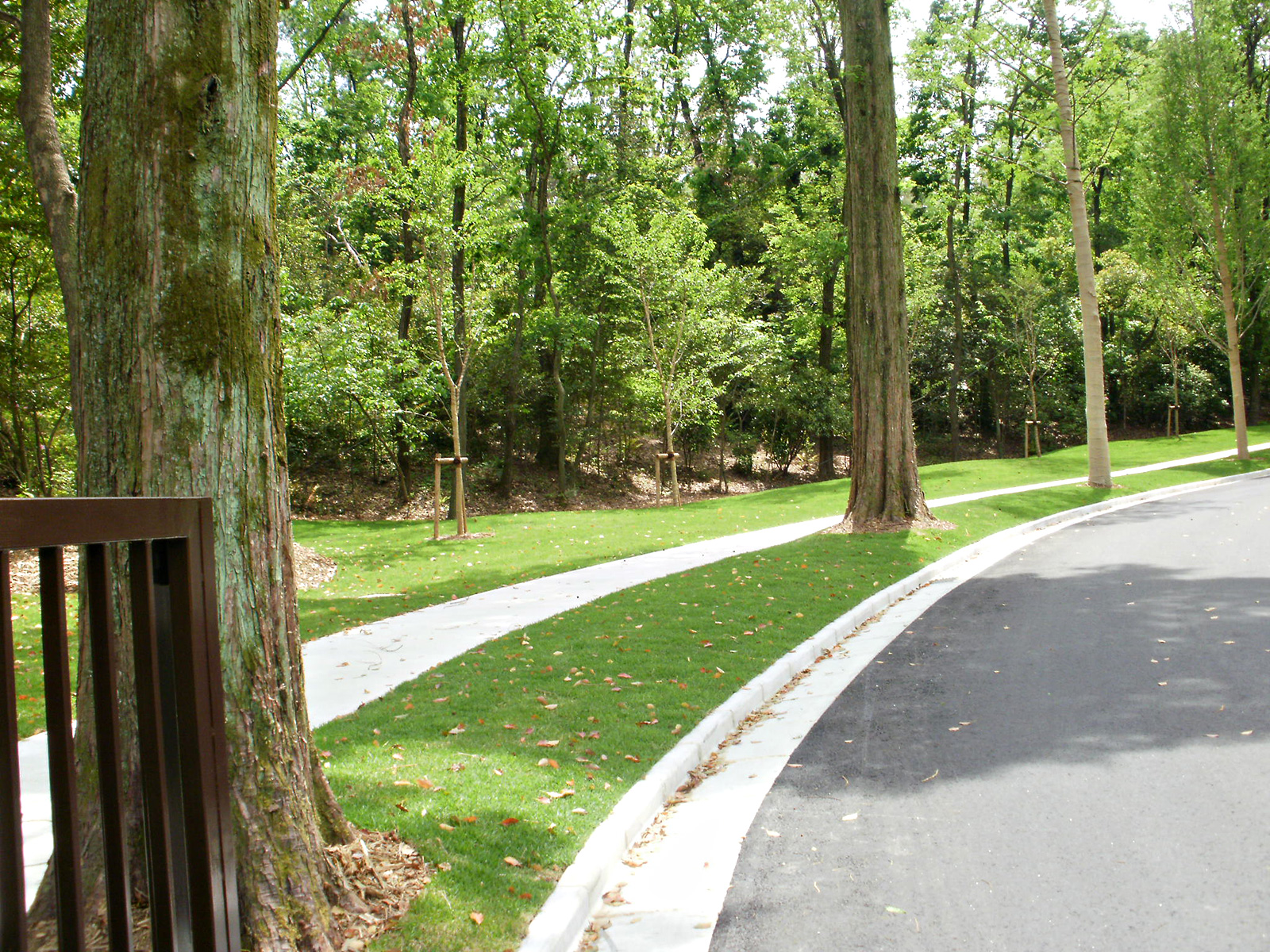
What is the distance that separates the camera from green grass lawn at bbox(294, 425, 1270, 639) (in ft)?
40.4

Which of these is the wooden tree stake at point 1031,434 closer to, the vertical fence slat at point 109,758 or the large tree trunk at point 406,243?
the large tree trunk at point 406,243

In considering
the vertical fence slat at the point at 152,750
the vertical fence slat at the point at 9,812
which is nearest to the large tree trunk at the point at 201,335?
the vertical fence slat at the point at 152,750

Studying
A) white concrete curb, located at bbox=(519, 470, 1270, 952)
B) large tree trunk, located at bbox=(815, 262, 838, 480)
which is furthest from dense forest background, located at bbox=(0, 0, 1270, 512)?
white concrete curb, located at bbox=(519, 470, 1270, 952)

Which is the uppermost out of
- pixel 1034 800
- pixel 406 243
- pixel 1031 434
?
pixel 406 243

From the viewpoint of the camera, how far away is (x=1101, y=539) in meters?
14.4

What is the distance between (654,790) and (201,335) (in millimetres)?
3339

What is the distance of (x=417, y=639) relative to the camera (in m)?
9.23

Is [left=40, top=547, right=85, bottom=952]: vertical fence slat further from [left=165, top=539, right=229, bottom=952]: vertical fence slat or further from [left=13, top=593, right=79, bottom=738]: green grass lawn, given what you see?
[left=13, top=593, right=79, bottom=738]: green grass lawn

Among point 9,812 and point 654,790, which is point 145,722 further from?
point 654,790

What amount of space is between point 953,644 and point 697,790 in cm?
390

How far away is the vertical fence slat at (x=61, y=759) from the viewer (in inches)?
74.4

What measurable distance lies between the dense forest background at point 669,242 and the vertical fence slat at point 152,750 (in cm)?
1508

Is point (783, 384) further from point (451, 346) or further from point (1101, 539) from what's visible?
point (1101, 539)

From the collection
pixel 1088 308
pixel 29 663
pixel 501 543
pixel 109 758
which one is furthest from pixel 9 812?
pixel 1088 308
